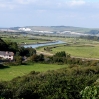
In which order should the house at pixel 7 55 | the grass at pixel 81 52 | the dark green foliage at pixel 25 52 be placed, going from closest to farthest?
the house at pixel 7 55 < the dark green foliage at pixel 25 52 < the grass at pixel 81 52

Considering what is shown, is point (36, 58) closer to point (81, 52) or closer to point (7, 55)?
point (7, 55)

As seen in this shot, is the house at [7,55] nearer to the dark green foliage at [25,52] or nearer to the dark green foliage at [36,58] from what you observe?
the dark green foliage at [36,58]

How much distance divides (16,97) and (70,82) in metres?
5.24

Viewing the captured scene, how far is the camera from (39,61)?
39.9 m

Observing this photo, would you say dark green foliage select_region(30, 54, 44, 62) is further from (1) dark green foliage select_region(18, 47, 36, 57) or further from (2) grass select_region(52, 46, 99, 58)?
(2) grass select_region(52, 46, 99, 58)

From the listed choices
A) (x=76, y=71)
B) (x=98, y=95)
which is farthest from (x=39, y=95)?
(x=76, y=71)

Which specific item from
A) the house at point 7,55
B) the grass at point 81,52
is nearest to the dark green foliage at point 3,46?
the house at point 7,55

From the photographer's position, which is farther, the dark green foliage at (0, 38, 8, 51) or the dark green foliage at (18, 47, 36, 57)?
the dark green foliage at (18, 47, 36, 57)

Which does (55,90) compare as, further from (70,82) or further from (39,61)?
(39,61)

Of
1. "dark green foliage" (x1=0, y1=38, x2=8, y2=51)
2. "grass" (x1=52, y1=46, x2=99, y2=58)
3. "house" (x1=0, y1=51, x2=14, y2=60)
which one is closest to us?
"house" (x1=0, y1=51, x2=14, y2=60)

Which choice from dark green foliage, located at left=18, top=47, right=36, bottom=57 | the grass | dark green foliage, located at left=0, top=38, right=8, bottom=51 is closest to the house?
dark green foliage, located at left=0, top=38, right=8, bottom=51

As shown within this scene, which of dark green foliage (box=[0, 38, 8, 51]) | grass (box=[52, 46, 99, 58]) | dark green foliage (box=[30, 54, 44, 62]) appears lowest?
grass (box=[52, 46, 99, 58])

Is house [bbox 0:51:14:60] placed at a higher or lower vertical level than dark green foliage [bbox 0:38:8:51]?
lower

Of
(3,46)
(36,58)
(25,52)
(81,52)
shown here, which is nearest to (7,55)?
(36,58)
